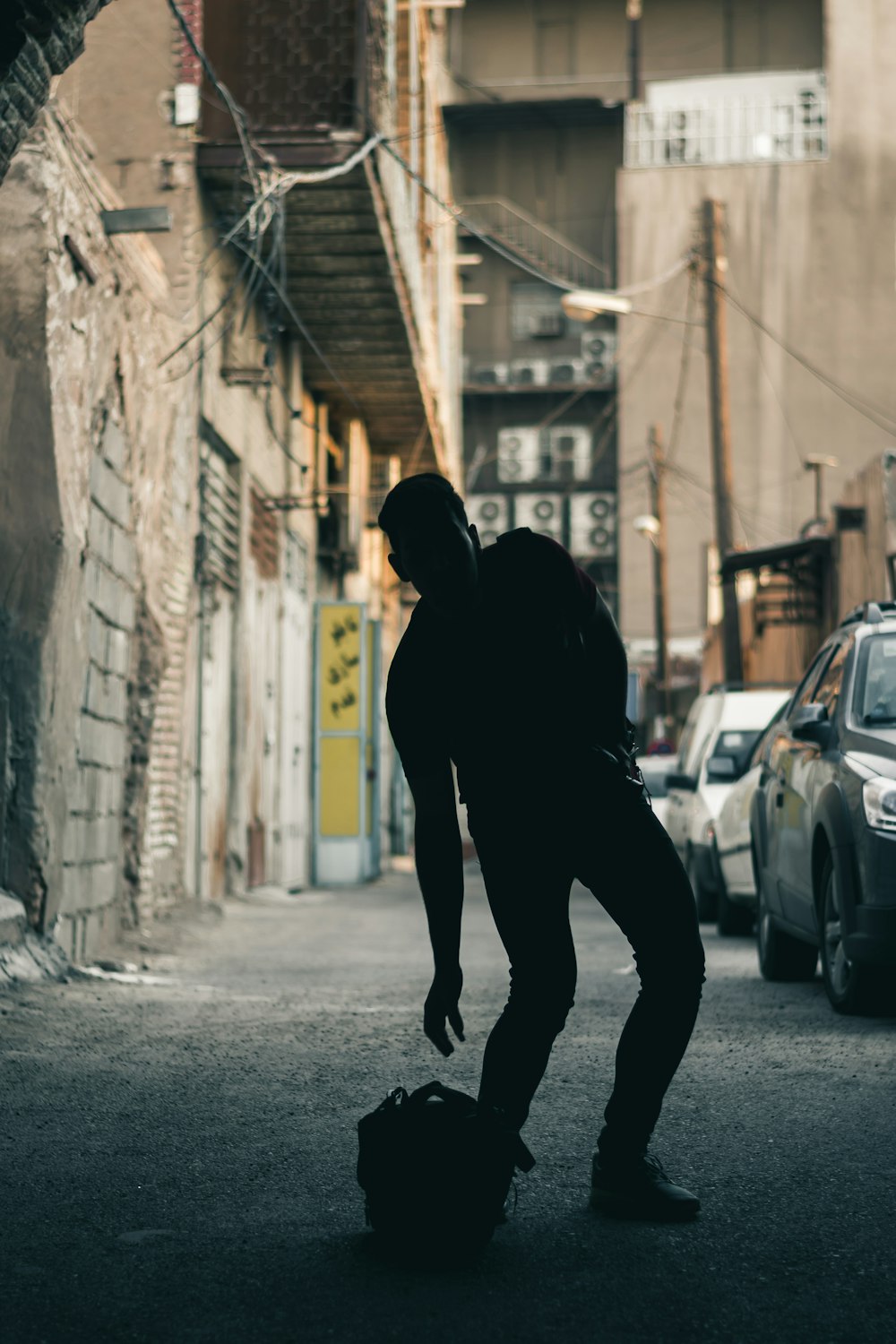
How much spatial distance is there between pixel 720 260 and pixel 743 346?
72.6 feet

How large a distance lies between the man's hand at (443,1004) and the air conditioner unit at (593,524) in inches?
1759

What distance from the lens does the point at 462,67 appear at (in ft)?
166

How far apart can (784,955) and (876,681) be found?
1.74 metres

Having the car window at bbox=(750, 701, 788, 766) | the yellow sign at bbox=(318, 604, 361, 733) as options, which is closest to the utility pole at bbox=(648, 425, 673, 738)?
the yellow sign at bbox=(318, 604, 361, 733)

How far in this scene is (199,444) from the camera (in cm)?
1425

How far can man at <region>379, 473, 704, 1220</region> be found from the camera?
390cm

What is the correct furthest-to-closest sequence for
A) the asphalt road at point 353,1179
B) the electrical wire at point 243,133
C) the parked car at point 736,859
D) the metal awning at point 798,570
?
the metal awning at point 798,570 < the electrical wire at point 243,133 < the parked car at point 736,859 < the asphalt road at point 353,1179

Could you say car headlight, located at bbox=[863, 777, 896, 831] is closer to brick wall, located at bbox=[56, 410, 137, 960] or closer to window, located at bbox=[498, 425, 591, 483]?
brick wall, located at bbox=[56, 410, 137, 960]

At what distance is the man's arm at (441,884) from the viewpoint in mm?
3848

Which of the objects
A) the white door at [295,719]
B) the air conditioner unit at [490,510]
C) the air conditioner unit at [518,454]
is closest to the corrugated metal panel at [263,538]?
the white door at [295,719]

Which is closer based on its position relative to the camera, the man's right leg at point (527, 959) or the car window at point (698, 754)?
the man's right leg at point (527, 959)

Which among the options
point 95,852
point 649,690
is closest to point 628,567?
point 649,690

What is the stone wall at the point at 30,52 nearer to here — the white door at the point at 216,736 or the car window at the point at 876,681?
the car window at the point at 876,681

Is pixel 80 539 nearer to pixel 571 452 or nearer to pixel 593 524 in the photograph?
pixel 593 524
